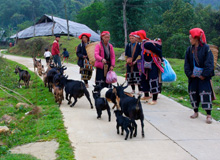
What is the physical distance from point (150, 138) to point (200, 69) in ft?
7.12

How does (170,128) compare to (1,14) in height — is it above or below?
below

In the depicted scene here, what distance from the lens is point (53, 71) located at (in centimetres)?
870

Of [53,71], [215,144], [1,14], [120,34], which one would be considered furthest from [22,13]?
[215,144]

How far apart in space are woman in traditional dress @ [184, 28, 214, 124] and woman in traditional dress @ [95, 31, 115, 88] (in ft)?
7.33

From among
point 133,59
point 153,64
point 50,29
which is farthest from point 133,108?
point 50,29

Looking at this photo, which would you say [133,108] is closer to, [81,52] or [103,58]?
[103,58]

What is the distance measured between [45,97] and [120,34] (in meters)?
27.1

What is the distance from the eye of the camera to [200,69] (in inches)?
235

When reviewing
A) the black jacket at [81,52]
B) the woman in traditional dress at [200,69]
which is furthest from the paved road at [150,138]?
the black jacket at [81,52]

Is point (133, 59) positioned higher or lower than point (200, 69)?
higher

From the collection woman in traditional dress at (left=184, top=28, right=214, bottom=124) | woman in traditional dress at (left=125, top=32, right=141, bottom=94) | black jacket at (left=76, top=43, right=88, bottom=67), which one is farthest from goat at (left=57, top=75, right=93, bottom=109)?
woman in traditional dress at (left=184, top=28, right=214, bottom=124)

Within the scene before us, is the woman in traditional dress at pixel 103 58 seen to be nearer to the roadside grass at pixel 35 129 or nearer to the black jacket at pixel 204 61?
the roadside grass at pixel 35 129

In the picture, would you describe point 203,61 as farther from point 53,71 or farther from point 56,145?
point 53,71

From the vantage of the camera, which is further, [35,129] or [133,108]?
[35,129]
